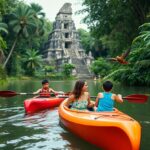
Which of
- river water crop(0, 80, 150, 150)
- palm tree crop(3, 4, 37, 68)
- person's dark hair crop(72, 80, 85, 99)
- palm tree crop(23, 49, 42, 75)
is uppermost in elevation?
palm tree crop(3, 4, 37, 68)

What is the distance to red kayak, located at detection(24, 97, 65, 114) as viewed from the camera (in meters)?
12.4

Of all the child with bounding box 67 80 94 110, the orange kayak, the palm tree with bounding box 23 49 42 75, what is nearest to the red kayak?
the child with bounding box 67 80 94 110

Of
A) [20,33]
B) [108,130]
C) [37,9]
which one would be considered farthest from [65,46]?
[108,130]

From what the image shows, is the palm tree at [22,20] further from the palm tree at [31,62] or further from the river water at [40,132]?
the river water at [40,132]

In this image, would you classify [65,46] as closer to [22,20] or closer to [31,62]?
[31,62]

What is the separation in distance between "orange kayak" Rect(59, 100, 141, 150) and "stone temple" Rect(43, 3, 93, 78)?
5704cm

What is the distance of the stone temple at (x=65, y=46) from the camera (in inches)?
2638

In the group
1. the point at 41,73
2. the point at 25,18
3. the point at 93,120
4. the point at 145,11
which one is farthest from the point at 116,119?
the point at 41,73

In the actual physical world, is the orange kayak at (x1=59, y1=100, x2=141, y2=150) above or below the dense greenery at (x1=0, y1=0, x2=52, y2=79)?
below

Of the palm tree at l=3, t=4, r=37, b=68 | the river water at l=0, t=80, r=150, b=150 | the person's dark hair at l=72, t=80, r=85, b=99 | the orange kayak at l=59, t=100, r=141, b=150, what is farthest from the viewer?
the palm tree at l=3, t=4, r=37, b=68

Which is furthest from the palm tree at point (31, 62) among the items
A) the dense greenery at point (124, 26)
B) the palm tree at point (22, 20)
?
the dense greenery at point (124, 26)

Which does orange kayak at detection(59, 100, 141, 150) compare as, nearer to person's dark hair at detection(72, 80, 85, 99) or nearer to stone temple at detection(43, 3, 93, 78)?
person's dark hair at detection(72, 80, 85, 99)

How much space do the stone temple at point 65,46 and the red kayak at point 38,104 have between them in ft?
168

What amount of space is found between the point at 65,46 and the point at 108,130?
67.4 metres
